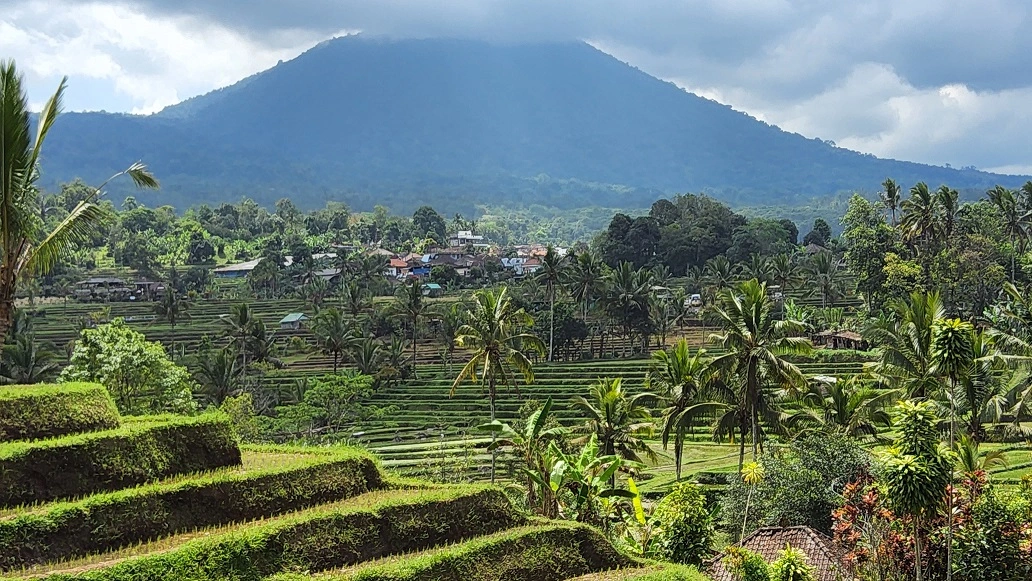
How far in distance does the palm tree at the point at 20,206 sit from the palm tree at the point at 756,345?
1768cm

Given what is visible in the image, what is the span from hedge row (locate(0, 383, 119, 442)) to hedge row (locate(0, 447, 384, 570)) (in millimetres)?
1432

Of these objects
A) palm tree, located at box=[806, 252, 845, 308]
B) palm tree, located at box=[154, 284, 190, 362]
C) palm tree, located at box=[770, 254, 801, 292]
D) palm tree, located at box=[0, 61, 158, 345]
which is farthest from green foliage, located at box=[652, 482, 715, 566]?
palm tree, located at box=[806, 252, 845, 308]

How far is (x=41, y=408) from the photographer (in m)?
11.6

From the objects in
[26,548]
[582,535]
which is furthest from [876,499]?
[26,548]

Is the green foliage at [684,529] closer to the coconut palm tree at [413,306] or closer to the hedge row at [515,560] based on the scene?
the hedge row at [515,560]

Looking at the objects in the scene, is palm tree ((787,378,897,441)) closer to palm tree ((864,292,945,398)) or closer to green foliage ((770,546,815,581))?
palm tree ((864,292,945,398))

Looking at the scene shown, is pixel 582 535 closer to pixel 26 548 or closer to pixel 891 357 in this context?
pixel 26 548

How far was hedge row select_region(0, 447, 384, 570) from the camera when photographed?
9.98m

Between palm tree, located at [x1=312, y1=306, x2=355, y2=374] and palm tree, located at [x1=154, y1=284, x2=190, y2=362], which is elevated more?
palm tree, located at [x1=154, y1=284, x2=190, y2=362]

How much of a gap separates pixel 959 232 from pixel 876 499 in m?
46.6

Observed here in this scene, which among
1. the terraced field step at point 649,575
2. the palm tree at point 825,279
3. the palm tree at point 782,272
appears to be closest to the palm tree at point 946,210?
the palm tree at point 782,272

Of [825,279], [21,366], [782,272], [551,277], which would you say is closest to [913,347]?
[21,366]

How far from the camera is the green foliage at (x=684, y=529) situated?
17625 millimetres

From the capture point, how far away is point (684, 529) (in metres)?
17.7
